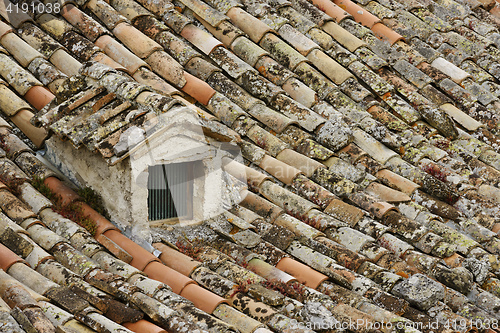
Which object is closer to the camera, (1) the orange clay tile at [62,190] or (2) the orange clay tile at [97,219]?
(2) the orange clay tile at [97,219]

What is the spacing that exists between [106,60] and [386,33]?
405 centimetres

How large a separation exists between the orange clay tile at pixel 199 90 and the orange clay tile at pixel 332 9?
Answer: 8.69ft

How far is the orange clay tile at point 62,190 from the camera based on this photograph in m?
6.04

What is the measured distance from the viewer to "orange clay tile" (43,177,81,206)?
604 cm

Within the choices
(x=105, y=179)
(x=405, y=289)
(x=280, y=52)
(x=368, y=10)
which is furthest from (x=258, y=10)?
(x=405, y=289)

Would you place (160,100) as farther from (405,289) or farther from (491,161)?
(491,161)

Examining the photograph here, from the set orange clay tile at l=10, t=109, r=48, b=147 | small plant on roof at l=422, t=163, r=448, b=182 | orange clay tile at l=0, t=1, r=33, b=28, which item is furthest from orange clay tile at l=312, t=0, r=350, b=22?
orange clay tile at l=10, t=109, r=48, b=147

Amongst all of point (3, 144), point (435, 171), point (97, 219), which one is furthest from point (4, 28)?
point (435, 171)

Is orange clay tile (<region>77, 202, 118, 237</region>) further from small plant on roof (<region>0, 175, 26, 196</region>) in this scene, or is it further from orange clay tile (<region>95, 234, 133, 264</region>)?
small plant on roof (<region>0, 175, 26, 196</region>)

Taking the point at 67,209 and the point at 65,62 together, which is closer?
the point at 67,209

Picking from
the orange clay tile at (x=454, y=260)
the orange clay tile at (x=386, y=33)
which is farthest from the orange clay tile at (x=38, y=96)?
the orange clay tile at (x=386, y=33)

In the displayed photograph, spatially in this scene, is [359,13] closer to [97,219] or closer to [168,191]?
[168,191]

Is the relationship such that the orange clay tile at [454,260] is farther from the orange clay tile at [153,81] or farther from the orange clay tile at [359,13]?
the orange clay tile at [359,13]

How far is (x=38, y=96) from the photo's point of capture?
6766 mm
